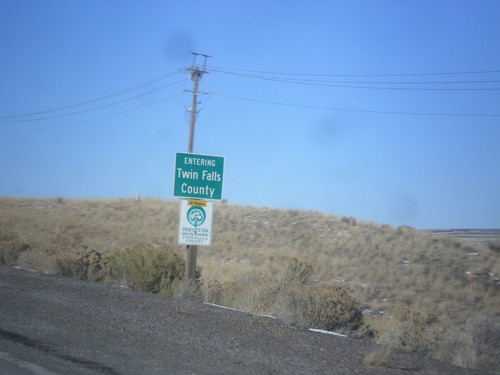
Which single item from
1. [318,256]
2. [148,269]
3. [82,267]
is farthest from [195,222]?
[318,256]

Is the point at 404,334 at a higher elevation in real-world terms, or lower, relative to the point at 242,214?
lower

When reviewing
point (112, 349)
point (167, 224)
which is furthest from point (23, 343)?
point (167, 224)

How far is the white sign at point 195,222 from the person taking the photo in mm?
21156

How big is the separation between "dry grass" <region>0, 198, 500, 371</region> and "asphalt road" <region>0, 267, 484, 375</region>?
5.64ft

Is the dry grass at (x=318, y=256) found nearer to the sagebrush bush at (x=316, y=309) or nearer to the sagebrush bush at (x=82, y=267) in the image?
the sagebrush bush at (x=316, y=309)

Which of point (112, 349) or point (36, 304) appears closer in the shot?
point (112, 349)

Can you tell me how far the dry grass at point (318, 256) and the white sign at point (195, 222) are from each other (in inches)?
72.9

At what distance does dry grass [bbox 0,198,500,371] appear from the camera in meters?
16.9

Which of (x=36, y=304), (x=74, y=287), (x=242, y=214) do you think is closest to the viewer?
(x=36, y=304)

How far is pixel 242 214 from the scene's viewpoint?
6378 centimetres

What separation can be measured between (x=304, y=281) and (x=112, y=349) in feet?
45.9

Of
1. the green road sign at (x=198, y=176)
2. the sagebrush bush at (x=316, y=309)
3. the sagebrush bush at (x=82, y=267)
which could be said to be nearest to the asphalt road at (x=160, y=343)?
the sagebrush bush at (x=316, y=309)

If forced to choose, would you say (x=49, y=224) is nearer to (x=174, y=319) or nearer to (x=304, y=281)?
(x=304, y=281)

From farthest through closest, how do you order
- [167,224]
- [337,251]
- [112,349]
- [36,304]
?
[167,224], [337,251], [36,304], [112,349]
